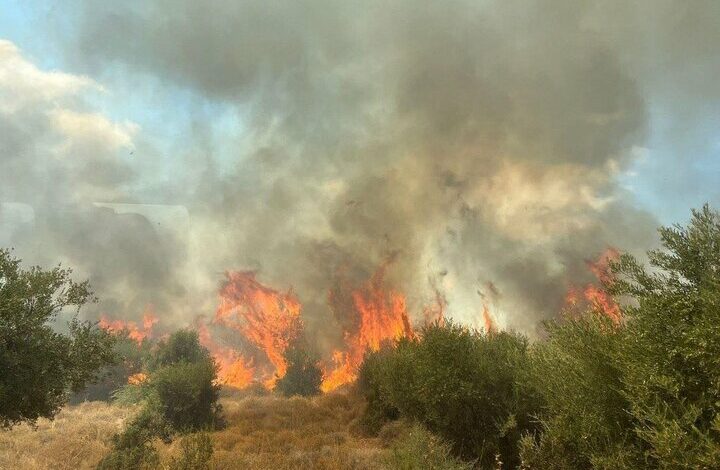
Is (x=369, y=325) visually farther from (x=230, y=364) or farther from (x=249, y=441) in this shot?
(x=249, y=441)

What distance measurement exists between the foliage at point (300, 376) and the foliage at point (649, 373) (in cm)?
4655

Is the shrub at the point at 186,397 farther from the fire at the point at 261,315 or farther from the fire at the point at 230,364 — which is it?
the fire at the point at 230,364

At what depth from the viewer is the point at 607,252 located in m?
72.2

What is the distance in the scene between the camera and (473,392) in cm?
1895

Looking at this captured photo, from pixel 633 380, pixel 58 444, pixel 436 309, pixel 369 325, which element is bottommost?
pixel 58 444

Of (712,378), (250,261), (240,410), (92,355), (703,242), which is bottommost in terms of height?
(240,410)

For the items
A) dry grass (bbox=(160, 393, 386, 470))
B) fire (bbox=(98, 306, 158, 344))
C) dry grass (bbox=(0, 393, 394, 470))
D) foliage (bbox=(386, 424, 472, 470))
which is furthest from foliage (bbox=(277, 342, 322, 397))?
fire (bbox=(98, 306, 158, 344))

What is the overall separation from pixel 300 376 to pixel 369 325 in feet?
59.9

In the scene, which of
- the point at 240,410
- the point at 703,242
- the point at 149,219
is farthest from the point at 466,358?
the point at 149,219

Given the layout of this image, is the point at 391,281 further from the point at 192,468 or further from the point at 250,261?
the point at 192,468

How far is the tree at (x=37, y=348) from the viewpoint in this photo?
1409 centimetres

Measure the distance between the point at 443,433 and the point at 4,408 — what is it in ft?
65.6

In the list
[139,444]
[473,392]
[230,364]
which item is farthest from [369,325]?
[473,392]

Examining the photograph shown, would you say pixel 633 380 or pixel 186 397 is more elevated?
pixel 633 380
